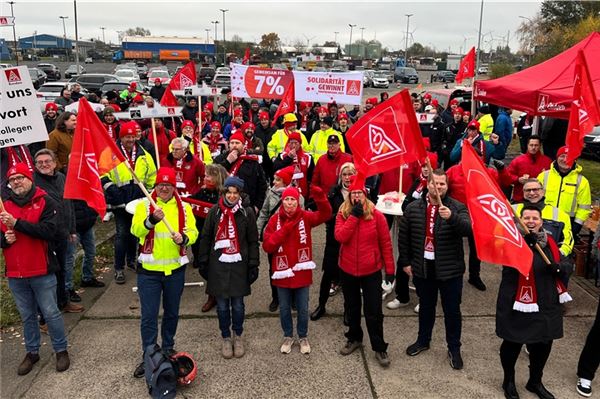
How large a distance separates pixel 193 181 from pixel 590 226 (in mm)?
5119

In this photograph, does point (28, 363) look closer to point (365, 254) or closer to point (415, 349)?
point (365, 254)

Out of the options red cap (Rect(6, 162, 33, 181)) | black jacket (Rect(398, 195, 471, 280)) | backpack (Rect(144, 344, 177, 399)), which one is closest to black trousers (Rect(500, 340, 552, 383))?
black jacket (Rect(398, 195, 471, 280))

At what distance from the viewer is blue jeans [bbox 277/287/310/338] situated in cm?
494

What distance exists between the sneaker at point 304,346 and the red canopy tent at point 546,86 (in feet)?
15.4

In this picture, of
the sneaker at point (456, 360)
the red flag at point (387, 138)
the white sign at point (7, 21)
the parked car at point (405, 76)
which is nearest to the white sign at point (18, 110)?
the red flag at point (387, 138)

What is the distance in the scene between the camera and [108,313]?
19.1 ft

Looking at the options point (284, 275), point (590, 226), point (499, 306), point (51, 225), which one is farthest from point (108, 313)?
point (590, 226)

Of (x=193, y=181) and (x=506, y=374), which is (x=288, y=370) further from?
(x=193, y=181)

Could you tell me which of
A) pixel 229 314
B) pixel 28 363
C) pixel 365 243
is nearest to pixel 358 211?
pixel 365 243

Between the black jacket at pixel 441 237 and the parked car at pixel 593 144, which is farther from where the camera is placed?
the parked car at pixel 593 144

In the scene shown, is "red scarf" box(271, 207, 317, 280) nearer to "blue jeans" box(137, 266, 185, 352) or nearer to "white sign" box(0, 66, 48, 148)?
"blue jeans" box(137, 266, 185, 352)

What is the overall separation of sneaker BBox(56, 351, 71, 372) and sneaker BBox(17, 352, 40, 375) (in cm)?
26

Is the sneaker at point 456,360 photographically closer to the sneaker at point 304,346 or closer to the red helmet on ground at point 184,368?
the sneaker at point 304,346

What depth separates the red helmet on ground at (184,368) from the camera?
172 inches
